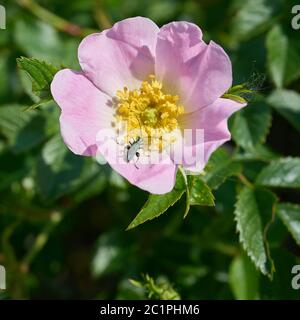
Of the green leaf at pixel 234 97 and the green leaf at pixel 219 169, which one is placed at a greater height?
the green leaf at pixel 234 97

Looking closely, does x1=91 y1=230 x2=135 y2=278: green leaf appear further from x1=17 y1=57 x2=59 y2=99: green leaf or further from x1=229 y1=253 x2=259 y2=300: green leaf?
x1=17 y1=57 x2=59 y2=99: green leaf

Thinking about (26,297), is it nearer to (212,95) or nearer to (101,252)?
(101,252)

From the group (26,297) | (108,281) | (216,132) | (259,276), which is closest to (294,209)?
(259,276)

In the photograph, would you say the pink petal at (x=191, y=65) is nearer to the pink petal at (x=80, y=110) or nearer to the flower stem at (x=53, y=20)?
the pink petal at (x=80, y=110)

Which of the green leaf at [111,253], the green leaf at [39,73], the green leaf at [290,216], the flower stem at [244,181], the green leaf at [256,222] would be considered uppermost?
the green leaf at [39,73]

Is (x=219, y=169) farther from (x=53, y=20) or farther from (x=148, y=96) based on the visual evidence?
(x=53, y=20)

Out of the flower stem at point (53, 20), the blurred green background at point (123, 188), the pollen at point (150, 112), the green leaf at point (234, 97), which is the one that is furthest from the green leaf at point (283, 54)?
the flower stem at point (53, 20)
